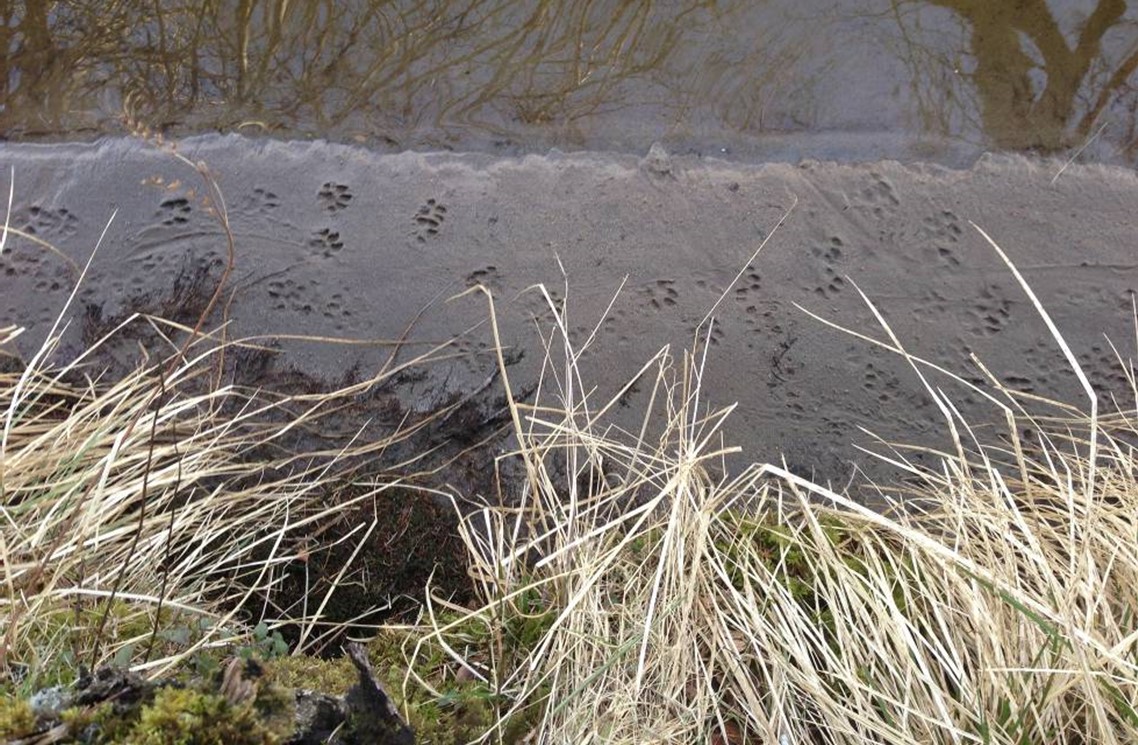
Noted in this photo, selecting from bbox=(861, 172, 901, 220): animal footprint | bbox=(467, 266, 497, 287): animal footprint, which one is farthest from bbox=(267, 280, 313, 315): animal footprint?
bbox=(861, 172, 901, 220): animal footprint

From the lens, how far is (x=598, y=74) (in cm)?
350

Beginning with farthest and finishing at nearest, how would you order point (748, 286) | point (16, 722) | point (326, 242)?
point (326, 242) → point (748, 286) → point (16, 722)

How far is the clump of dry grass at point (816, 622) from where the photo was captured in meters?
1.96

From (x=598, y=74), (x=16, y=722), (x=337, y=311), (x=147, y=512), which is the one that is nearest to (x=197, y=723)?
(x=16, y=722)

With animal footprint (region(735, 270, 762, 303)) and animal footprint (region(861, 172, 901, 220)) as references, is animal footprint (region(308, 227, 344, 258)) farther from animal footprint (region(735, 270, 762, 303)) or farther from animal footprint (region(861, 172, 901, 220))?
animal footprint (region(861, 172, 901, 220))

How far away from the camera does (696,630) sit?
2.27 m

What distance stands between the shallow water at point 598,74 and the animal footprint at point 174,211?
1.17 feet

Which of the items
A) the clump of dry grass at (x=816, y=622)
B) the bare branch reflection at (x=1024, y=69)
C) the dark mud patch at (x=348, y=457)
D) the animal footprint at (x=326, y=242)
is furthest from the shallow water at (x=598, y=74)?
the clump of dry grass at (x=816, y=622)

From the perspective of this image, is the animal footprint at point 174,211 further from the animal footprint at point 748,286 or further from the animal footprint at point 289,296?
the animal footprint at point 748,286

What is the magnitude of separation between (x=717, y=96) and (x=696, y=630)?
2.00 meters

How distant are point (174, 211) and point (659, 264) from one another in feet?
5.42

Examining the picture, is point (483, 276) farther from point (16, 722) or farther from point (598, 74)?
point (16, 722)

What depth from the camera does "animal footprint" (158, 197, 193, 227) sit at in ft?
10.7

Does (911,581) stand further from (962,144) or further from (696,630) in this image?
(962,144)
